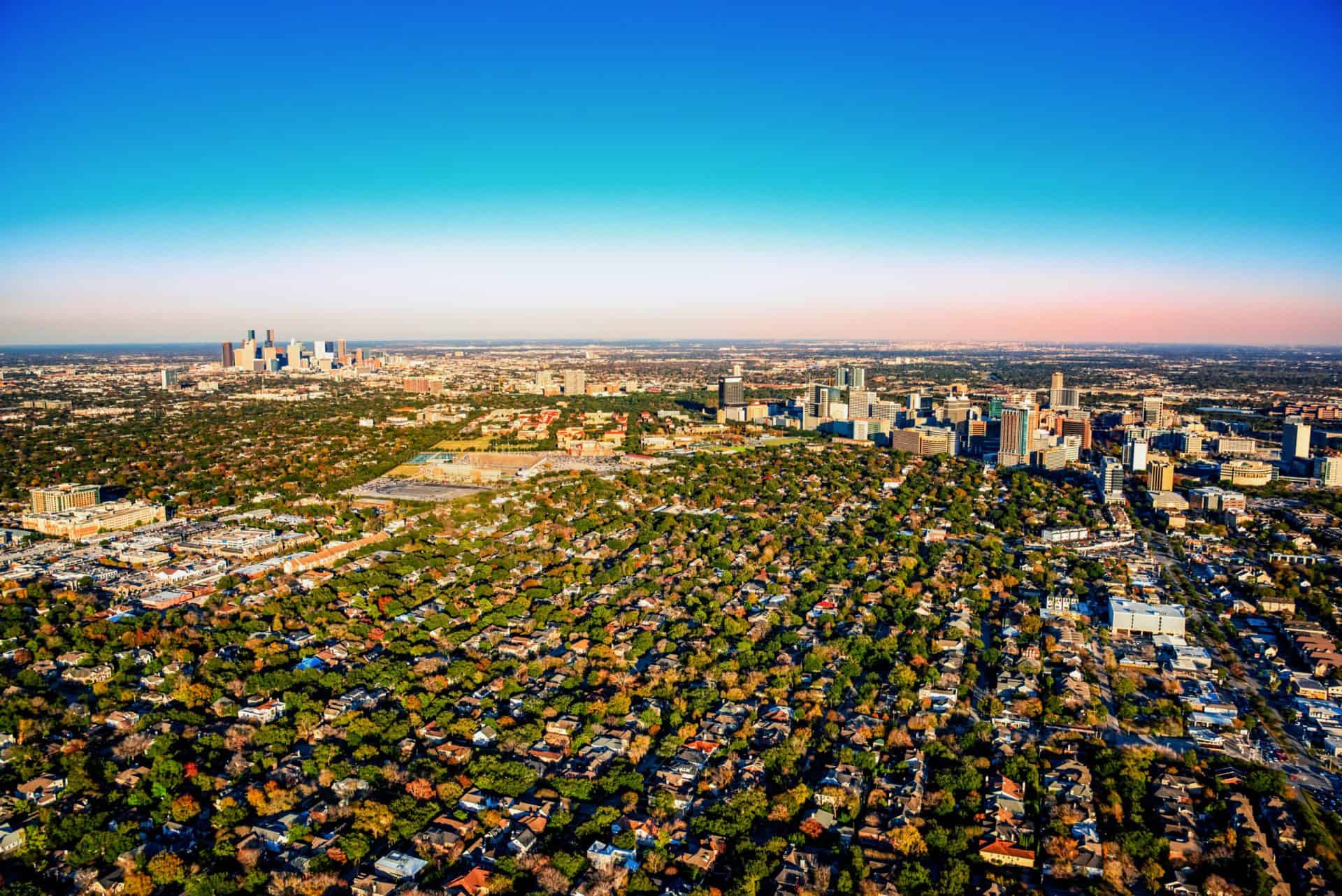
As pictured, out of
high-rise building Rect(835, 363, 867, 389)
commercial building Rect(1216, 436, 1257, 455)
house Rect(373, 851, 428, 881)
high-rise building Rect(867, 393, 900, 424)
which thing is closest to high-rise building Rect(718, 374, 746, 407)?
high-rise building Rect(835, 363, 867, 389)

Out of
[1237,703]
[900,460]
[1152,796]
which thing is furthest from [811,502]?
[1152,796]

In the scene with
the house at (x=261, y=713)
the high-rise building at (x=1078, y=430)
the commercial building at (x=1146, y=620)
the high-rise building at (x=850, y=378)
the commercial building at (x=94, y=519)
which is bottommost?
the house at (x=261, y=713)

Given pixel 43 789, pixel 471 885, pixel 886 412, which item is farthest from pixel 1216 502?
pixel 43 789

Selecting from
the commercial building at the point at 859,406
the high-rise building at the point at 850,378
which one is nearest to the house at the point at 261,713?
the commercial building at the point at 859,406

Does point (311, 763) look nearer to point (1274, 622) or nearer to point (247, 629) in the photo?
point (247, 629)

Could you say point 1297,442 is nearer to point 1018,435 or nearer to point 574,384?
point 1018,435

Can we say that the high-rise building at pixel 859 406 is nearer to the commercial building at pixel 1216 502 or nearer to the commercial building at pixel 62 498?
the commercial building at pixel 1216 502
